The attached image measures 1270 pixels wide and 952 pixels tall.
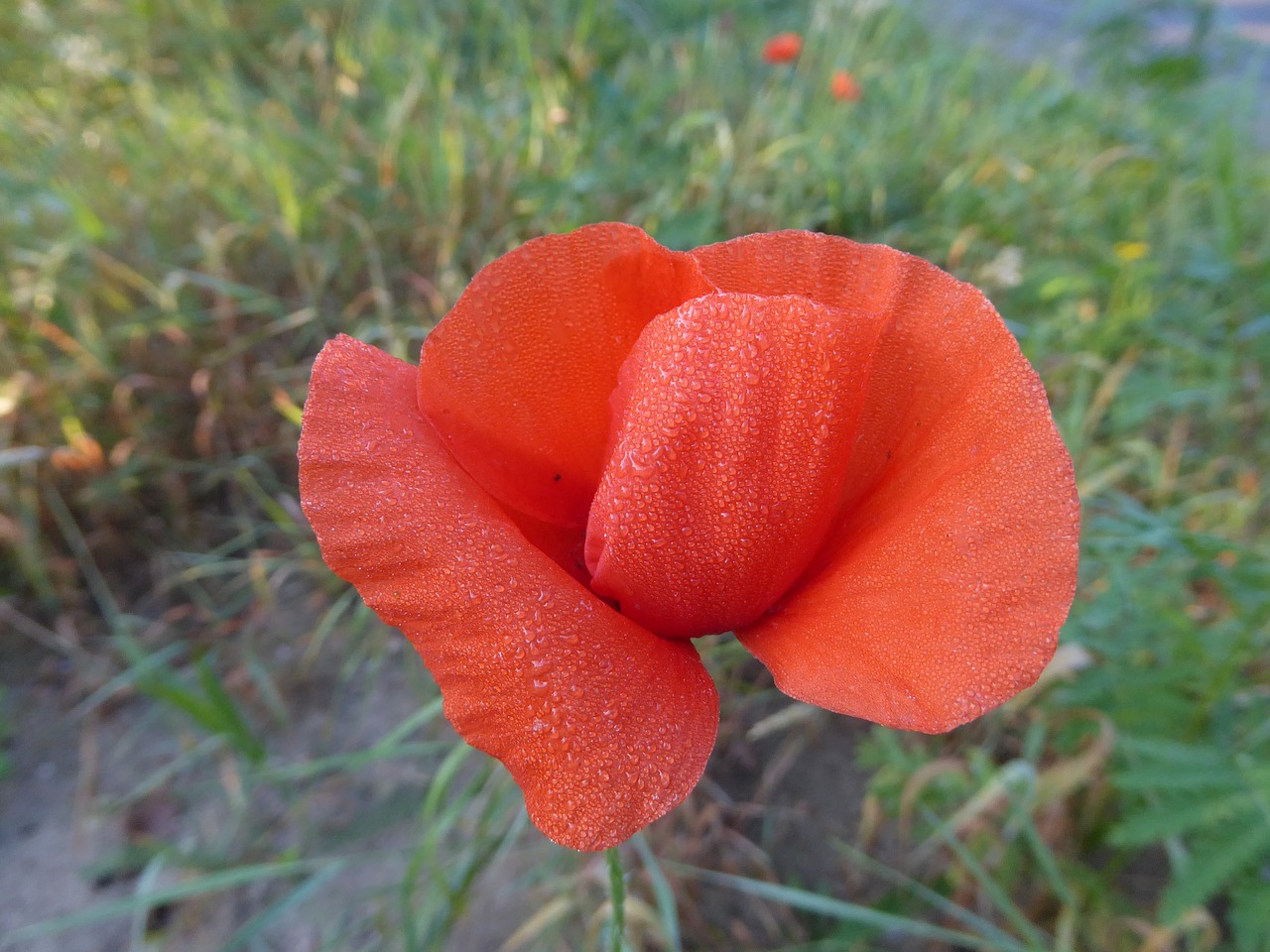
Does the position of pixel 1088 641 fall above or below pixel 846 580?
below

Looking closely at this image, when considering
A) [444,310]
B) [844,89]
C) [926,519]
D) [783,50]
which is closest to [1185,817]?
[926,519]

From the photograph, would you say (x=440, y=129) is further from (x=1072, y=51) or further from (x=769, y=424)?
(x=1072, y=51)

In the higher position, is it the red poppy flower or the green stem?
the red poppy flower

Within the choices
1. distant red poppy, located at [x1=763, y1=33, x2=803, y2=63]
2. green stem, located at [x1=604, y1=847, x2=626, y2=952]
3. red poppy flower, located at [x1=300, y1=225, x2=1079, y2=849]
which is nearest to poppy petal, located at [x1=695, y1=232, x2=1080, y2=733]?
red poppy flower, located at [x1=300, y1=225, x2=1079, y2=849]

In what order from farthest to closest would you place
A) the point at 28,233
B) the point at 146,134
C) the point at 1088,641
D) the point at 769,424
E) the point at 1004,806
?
the point at 146,134 < the point at 28,233 < the point at 1004,806 < the point at 1088,641 < the point at 769,424

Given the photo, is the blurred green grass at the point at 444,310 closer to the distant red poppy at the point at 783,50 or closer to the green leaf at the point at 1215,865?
the green leaf at the point at 1215,865

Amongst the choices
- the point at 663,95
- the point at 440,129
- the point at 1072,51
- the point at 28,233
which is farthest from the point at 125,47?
the point at 1072,51

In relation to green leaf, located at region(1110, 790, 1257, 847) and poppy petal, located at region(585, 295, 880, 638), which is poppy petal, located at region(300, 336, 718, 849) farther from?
green leaf, located at region(1110, 790, 1257, 847)
